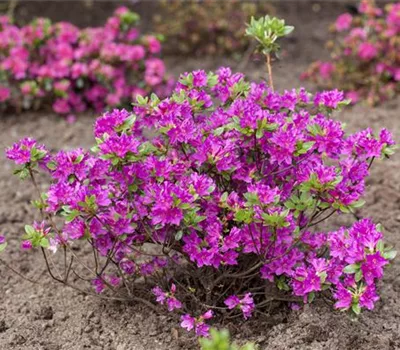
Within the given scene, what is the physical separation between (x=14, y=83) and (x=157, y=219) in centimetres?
292

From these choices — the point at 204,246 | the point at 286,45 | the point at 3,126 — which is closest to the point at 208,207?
the point at 204,246

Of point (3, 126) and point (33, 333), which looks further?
point (3, 126)

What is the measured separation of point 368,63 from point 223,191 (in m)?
2.68

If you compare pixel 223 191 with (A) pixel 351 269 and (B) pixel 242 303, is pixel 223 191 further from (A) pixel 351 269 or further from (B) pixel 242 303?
(A) pixel 351 269

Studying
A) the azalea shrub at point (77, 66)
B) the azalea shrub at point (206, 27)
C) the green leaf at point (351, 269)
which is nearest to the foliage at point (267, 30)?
the green leaf at point (351, 269)

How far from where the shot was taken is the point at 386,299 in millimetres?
2498

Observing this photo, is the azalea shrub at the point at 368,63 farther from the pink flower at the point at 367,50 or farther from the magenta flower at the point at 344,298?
the magenta flower at the point at 344,298

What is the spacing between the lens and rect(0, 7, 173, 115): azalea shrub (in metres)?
4.40

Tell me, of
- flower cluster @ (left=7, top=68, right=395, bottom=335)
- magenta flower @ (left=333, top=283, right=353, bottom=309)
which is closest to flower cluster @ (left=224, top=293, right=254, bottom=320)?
flower cluster @ (left=7, top=68, right=395, bottom=335)

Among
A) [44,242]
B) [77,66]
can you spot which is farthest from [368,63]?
[44,242]

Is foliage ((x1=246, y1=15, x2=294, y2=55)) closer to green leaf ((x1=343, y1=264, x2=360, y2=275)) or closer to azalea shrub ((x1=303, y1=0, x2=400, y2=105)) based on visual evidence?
green leaf ((x1=343, y1=264, x2=360, y2=275))

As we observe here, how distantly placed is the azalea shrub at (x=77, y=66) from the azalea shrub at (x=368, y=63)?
3.51 feet

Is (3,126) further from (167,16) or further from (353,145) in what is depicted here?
(353,145)

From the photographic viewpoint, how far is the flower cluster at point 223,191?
2.04 m
